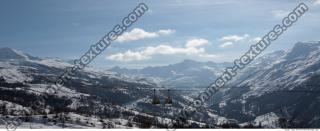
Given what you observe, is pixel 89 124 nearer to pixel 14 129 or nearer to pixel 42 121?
pixel 42 121

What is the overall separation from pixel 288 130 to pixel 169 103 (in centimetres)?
837

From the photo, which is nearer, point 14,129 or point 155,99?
point 14,129

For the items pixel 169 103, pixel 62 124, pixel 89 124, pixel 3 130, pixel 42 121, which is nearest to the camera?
pixel 3 130

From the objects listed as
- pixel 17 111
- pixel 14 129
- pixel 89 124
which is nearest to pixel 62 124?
pixel 89 124

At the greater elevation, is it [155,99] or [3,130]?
[155,99]

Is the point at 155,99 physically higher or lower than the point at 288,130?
higher

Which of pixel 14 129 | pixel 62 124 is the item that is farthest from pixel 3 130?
pixel 62 124

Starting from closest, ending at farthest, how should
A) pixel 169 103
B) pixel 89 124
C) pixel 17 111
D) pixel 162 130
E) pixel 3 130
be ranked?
pixel 3 130
pixel 162 130
pixel 169 103
pixel 89 124
pixel 17 111

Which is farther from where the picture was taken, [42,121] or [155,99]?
[42,121]

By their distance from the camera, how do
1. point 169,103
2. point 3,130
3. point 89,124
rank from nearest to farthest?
point 3,130, point 169,103, point 89,124

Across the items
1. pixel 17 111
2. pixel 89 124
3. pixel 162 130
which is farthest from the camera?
pixel 17 111

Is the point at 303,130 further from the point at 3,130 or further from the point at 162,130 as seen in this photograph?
the point at 3,130

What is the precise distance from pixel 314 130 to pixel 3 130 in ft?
23.8

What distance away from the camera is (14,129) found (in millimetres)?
8922
